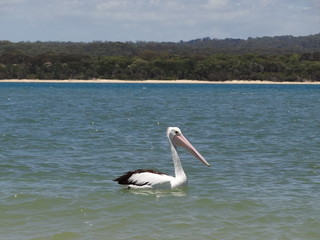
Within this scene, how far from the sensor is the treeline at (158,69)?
131m

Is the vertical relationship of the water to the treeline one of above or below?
below

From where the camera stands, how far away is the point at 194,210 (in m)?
9.09

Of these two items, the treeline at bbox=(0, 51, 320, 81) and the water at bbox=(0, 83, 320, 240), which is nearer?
the water at bbox=(0, 83, 320, 240)

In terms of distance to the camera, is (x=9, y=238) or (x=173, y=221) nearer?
(x=9, y=238)

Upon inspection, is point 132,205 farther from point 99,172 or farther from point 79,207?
point 99,172

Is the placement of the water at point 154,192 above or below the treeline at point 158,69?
below

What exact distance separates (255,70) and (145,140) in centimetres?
11602

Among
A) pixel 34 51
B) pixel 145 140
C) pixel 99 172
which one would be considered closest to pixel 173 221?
pixel 99 172

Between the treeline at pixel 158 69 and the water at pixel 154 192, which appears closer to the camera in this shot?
the water at pixel 154 192

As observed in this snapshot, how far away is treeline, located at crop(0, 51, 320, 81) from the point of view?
5162 inches

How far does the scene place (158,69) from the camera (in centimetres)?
13175

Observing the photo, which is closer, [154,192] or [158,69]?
[154,192]

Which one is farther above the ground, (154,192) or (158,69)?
(158,69)

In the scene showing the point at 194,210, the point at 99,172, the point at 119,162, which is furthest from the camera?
the point at 119,162
